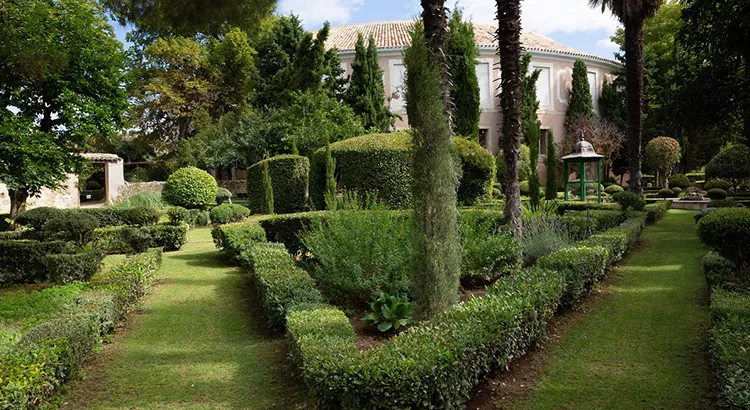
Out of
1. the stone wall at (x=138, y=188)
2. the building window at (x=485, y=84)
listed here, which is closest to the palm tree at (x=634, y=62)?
the building window at (x=485, y=84)

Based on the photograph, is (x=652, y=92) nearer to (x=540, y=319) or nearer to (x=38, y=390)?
(x=540, y=319)

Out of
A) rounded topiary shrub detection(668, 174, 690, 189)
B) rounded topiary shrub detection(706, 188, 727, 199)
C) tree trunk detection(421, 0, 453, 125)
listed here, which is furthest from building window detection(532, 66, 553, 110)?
tree trunk detection(421, 0, 453, 125)

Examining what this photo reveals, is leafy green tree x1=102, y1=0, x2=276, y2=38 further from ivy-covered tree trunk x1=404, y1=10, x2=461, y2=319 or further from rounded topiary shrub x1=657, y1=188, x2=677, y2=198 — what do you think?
rounded topiary shrub x1=657, y1=188, x2=677, y2=198

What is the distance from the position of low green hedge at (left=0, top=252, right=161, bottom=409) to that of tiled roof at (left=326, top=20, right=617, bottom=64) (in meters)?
25.1

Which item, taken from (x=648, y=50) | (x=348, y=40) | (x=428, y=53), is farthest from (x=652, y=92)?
(x=428, y=53)

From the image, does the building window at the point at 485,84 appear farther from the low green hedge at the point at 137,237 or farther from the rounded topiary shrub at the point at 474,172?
the low green hedge at the point at 137,237

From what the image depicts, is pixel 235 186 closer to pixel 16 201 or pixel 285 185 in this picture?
pixel 285 185

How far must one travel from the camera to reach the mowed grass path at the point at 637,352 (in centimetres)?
382

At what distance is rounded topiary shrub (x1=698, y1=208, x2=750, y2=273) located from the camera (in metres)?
6.40

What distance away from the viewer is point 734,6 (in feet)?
36.5

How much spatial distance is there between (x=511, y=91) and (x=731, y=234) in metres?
4.07

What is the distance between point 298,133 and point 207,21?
15567 millimetres

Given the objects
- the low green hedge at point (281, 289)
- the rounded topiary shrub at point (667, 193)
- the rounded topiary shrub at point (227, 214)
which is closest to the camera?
the low green hedge at point (281, 289)

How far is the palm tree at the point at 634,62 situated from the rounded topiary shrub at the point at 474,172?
5798 mm
